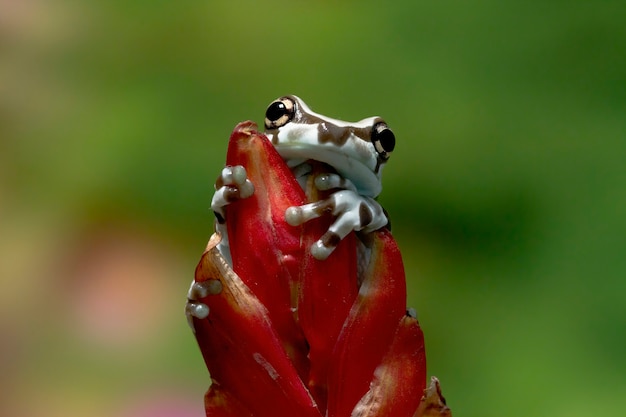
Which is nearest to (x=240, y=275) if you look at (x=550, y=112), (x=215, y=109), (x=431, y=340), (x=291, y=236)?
(x=291, y=236)

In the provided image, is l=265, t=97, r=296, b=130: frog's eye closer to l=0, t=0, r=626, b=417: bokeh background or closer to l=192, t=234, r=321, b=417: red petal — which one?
l=192, t=234, r=321, b=417: red petal

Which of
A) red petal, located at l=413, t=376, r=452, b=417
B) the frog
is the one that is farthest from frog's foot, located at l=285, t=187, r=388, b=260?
red petal, located at l=413, t=376, r=452, b=417

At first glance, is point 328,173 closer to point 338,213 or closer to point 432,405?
point 338,213

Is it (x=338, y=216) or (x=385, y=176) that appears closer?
(x=338, y=216)

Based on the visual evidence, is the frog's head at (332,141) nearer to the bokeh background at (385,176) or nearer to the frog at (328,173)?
the frog at (328,173)

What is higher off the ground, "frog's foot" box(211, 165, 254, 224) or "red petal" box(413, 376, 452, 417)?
"frog's foot" box(211, 165, 254, 224)

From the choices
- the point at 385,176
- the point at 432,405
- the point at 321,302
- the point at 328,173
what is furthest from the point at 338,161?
the point at 385,176

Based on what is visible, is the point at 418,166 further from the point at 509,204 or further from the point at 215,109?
the point at 215,109
